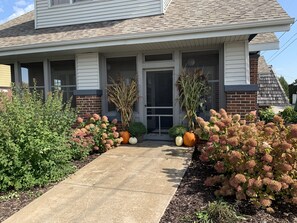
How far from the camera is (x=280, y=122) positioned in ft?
12.5

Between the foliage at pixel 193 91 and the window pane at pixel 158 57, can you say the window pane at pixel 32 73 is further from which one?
the foliage at pixel 193 91

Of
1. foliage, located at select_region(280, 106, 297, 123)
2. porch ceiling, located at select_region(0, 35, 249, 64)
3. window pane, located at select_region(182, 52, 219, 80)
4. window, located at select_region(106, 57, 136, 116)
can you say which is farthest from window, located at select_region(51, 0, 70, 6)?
foliage, located at select_region(280, 106, 297, 123)

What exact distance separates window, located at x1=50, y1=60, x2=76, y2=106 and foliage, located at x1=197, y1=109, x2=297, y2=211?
5.36 meters

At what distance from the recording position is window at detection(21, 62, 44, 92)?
8047 millimetres

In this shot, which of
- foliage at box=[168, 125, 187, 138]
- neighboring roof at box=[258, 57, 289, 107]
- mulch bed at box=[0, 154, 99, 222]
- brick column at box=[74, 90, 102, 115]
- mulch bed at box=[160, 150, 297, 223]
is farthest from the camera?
neighboring roof at box=[258, 57, 289, 107]

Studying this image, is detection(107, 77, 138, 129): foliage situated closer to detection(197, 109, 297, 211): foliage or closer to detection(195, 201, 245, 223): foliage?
detection(197, 109, 297, 211): foliage

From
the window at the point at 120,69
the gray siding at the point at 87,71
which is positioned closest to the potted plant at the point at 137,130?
the window at the point at 120,69

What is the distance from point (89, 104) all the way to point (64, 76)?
149 cm

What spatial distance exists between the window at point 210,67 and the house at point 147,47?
3 centimetres

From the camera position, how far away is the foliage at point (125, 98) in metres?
6.69

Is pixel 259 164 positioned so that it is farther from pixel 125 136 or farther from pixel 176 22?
pixel 176 22

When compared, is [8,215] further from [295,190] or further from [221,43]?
[221,43]

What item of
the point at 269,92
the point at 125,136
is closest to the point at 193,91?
the point at 125,136

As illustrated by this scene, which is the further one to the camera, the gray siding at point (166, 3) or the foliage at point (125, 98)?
the gray siding at point (166, 3)
